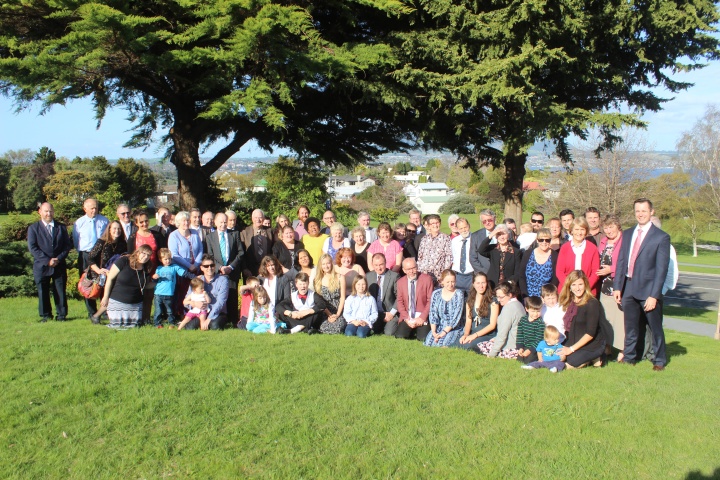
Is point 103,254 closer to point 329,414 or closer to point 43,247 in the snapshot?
point 43,247

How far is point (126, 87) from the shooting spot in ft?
44.0

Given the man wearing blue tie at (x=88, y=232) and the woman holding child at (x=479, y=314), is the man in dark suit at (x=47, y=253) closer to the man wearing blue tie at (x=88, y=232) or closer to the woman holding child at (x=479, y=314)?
the man wearing blue tie at (x=88, y=232)

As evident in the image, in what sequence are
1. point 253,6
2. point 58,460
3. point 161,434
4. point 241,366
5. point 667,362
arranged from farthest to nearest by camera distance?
point 253,6
point 667,362
point 241,366
point 161,434
point 58,460

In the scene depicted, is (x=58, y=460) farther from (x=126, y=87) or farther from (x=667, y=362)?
(x=126, y=87)

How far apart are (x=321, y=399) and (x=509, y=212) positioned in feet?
37.6

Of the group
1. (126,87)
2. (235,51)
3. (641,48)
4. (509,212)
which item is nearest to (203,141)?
(126,87)

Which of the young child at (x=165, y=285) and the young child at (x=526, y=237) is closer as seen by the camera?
the young child at (x=165, y=285)

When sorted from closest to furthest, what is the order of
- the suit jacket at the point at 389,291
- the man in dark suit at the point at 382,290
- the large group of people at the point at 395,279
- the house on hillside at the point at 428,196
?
the large group of people at the point at 395,279
the man in dark suit at the point at 382,290
the suit jacket at the point at 389,291
the house on hillside at the point at 428,196

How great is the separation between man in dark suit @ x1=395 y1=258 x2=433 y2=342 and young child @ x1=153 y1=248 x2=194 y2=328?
10.7 feet

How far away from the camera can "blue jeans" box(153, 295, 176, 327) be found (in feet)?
27.7

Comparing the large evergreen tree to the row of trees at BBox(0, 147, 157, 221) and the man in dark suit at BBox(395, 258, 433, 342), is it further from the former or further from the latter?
the row of trees at BBox(0, 147, 157, 221)

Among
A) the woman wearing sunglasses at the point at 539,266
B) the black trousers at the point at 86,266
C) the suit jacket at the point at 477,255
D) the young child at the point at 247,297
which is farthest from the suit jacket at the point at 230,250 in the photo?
the woman wearing sunglasses at the point at 539,266

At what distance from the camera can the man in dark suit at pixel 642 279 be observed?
22.2ft

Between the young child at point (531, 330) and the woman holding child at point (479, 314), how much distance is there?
54 cm
